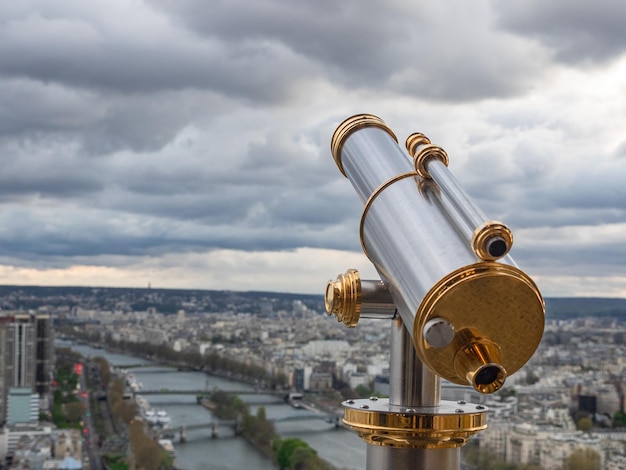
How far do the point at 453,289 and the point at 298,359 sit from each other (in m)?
35.6

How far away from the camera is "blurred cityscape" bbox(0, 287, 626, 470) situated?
2017cm

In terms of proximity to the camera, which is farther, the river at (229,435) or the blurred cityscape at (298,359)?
the river at (229,435)

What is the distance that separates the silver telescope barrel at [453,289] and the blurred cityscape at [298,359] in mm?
9208

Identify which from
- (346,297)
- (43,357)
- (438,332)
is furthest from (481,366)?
(43,357)

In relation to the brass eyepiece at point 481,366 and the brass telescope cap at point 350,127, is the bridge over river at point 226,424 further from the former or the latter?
the brass eyepiece at point 481,366

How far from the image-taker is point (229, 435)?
25.2m

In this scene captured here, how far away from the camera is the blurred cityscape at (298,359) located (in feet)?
66.2

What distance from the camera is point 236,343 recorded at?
136ft

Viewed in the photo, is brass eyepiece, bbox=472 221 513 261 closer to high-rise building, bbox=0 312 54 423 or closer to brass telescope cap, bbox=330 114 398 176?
brass telescope cap, bbox=330 114 398 176

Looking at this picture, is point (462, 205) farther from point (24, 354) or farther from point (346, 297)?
point (24, 354)

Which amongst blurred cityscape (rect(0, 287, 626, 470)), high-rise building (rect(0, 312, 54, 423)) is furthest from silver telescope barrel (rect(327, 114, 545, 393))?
high-rise building (rect(0, 312, 54, 423))

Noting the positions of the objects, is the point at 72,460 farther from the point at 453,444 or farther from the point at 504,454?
the point at 453,444

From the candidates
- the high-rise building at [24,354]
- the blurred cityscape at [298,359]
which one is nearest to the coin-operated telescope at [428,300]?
the blurred cityscape at [298,359]

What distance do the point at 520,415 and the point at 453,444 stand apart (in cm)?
2409
